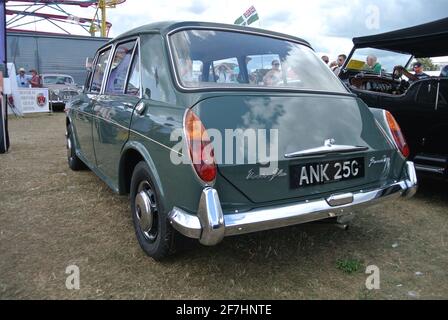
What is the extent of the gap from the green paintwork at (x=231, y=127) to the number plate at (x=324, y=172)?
41mm

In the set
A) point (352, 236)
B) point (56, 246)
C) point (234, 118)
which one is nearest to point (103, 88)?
point (56, 246)

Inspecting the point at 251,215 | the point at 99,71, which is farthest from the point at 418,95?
the point at 99,71

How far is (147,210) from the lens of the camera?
2.82 meters

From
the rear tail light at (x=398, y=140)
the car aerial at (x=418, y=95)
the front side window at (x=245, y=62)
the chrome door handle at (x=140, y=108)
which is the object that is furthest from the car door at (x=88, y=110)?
the car aerial at (x=418, y=95)

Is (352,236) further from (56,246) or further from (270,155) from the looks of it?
(56,246)

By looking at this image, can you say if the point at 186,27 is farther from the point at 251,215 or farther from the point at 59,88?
the point at 59,88

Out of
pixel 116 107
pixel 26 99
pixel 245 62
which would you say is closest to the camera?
pixel 245 62

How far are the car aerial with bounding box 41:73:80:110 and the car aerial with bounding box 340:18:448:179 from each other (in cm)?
1316

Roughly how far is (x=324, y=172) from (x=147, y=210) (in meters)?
1.27

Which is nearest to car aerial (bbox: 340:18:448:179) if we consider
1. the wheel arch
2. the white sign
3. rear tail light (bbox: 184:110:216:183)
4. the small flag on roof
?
rear tail light (bbox: 184:110:216:183)

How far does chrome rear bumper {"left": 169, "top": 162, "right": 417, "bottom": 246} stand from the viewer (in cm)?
219

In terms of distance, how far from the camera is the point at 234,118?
96.4 inches

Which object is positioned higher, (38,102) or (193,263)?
(38,102)
